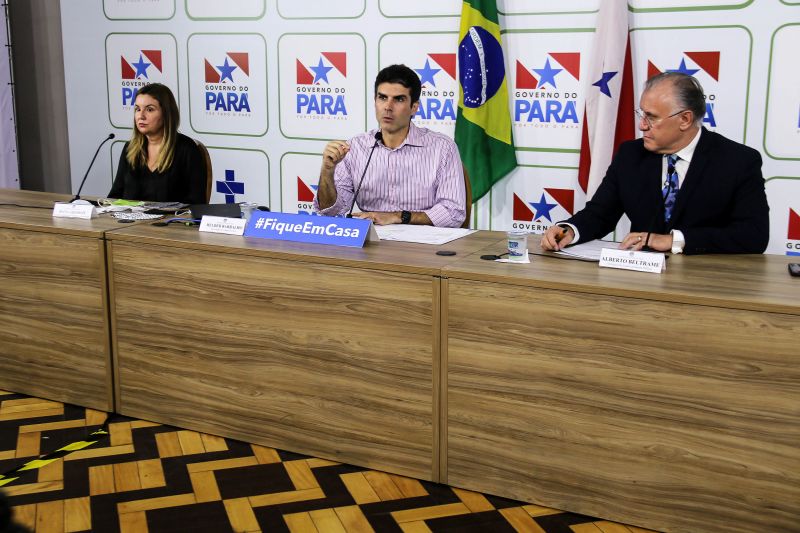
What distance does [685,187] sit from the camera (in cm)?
248

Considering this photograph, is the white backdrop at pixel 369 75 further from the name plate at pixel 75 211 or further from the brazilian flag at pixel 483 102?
the name plate at pixel 75 211

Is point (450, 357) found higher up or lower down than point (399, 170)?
lower down

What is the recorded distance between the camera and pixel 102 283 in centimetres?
270

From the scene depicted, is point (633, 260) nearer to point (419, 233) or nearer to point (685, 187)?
point (685, 187)

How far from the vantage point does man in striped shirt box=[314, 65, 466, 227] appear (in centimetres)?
303

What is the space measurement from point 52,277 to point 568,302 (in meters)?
1.73

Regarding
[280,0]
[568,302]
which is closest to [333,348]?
[568,302]

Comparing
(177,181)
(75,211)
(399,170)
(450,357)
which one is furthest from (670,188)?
(177,181)

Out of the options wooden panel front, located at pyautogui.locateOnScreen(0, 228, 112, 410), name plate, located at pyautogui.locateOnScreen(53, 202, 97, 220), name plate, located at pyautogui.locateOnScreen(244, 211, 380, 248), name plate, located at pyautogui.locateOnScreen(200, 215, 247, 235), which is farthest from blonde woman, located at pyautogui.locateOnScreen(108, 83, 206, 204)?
name plate, located at pyautogui.locateOnScreen(244, 211, 380, 248)

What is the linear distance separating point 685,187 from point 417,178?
101cm

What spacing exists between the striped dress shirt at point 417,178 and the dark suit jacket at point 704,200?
0.61 meters

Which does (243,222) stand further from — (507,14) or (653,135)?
(507,14)

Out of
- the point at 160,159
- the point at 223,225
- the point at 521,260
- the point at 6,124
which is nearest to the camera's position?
the point at 521,260

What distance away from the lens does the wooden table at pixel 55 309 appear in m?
2.72
